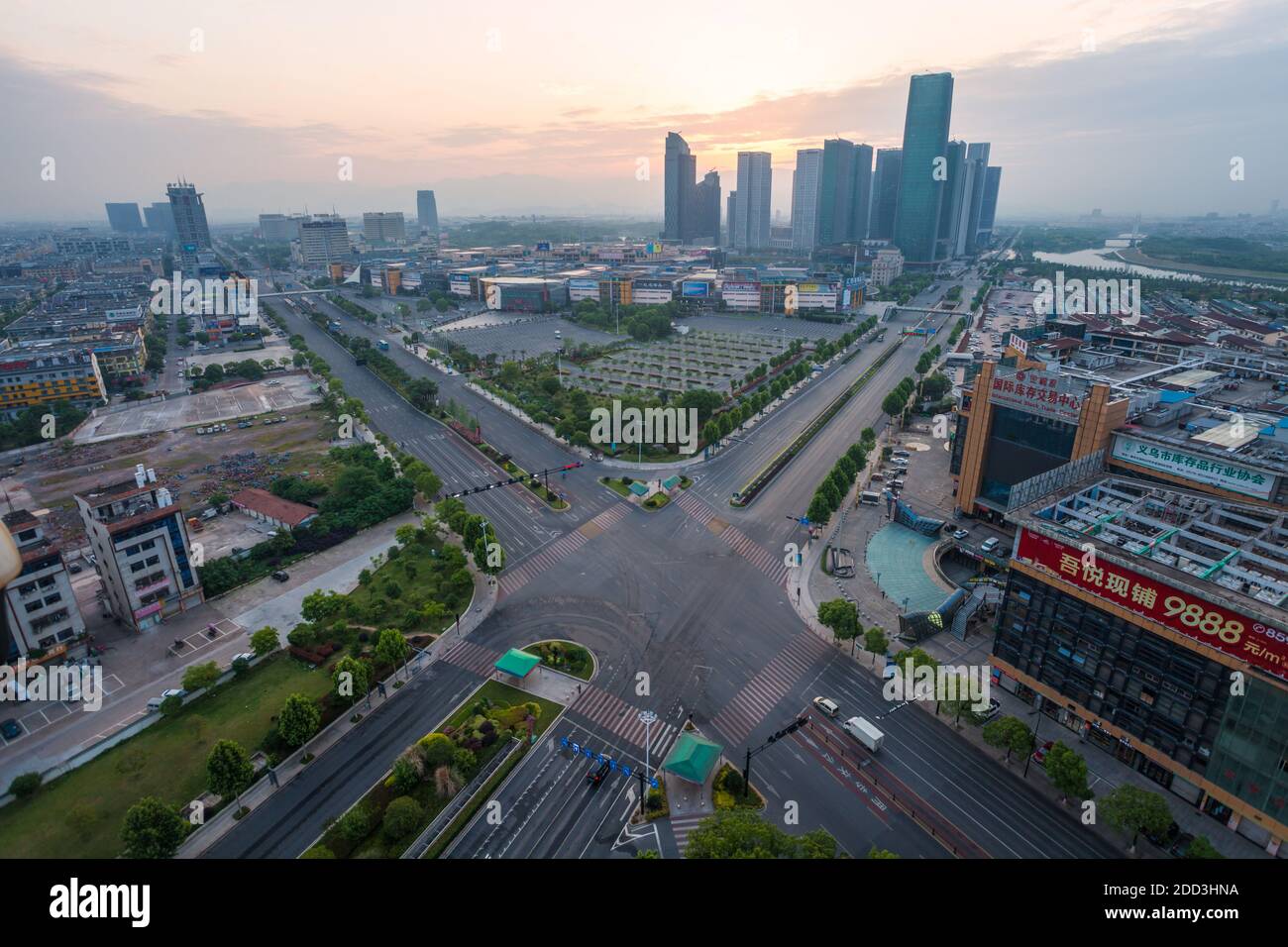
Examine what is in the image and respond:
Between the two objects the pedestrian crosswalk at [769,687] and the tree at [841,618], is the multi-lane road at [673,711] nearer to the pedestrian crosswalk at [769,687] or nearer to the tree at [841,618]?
the pedestrian crosswalk at [769,687]

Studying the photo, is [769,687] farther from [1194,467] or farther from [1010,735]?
[1194,467]

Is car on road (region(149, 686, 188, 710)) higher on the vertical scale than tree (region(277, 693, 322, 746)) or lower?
lower

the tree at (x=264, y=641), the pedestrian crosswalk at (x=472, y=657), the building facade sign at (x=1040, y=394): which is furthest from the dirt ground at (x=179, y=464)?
the building facade sign at (x=1040, y=394)

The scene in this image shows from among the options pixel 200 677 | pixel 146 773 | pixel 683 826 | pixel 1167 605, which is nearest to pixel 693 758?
pixel 683 826

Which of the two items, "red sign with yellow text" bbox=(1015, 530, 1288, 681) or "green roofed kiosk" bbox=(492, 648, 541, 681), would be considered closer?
"red sign with yellow text" bbox=(1015, 530, 1288, 681)

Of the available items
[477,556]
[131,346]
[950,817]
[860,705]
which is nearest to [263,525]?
[477,556]

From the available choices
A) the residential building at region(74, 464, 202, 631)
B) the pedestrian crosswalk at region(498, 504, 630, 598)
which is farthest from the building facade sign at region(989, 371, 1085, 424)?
the residential building at region(74, 464, 202, 631)

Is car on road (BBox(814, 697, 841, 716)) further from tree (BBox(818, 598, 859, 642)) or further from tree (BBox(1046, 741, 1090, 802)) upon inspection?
tree (BBox(1046, 741, 1090, 802))
